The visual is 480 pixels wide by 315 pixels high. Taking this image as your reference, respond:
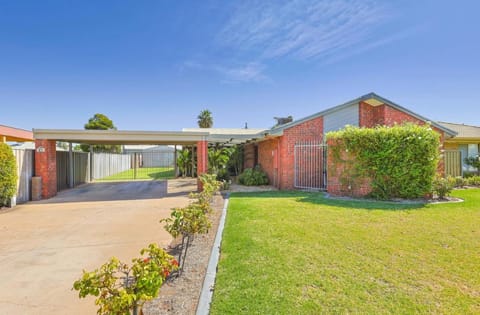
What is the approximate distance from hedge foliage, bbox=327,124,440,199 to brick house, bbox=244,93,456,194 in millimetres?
2463

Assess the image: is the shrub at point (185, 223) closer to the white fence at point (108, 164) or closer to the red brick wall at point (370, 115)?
the red brick wall at point (370, 115)

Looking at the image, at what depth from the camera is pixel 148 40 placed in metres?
11.2

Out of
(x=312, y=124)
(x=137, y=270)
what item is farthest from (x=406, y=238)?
(x=312, y=124)

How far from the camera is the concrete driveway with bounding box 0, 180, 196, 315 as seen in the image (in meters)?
3.18

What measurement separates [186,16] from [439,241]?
434 inches

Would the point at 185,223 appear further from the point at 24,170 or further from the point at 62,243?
the point at 24,170

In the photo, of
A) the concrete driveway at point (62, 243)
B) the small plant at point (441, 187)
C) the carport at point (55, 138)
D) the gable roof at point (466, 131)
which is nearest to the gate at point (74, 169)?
the carport at point (55, 138)

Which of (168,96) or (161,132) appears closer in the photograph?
(161,132)

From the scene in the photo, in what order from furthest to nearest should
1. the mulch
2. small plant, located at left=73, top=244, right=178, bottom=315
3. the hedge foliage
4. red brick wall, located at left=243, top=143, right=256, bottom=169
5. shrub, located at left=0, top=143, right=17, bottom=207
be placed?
red brick wall, located at left=243, top=143, right=256, bottom=169, the hedge foliage, shrub, located at left=0, top=143, right=17, bottom=207, the mulch, small plant, located at left=73, top=244, right=178, bottom=315

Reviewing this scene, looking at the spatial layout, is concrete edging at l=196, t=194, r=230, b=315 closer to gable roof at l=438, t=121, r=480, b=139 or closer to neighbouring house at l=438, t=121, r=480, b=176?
neighbouring house at l=438, t=121, r=480, b=176

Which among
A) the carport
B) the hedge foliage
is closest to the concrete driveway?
the carport

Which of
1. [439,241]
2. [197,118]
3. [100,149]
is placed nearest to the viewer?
[439,241]

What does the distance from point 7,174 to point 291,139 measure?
38.2 feet

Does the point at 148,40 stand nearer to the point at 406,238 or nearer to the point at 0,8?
the point at 0,8
